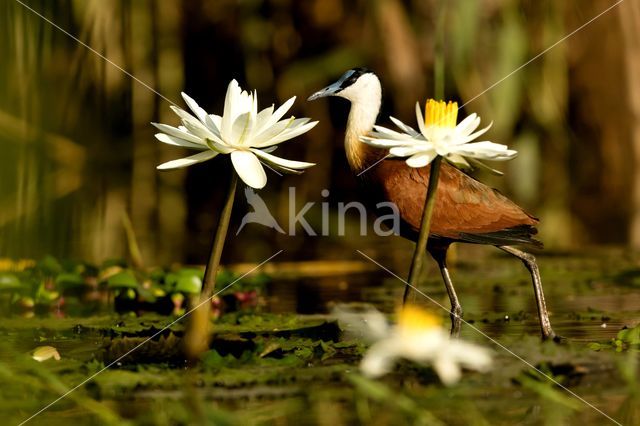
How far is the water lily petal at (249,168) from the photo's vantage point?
3750mm

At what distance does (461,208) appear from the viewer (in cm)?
458

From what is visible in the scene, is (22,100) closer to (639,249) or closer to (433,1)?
(639,249)

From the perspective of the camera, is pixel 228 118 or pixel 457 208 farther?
pixel 457 208

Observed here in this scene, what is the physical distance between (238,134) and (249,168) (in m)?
0.12

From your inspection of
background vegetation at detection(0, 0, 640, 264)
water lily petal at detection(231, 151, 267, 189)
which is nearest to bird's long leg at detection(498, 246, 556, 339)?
water lily petal at detection(231, 151, 267, 189)

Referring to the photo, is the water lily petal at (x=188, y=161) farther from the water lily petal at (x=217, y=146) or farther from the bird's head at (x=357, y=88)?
the bird's head at (x=357, y=88)

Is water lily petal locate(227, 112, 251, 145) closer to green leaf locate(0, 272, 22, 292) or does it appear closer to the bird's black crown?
the bird's black crown

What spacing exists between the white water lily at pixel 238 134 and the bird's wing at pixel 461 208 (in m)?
0.90

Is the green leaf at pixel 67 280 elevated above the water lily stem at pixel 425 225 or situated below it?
below

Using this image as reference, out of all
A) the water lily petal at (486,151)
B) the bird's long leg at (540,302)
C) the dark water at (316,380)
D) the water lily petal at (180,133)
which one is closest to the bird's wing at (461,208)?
the bird's long leg at (540,302)

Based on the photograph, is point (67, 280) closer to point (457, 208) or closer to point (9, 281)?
point (9, 281)

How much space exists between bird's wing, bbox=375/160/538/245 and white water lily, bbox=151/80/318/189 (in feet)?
2.95

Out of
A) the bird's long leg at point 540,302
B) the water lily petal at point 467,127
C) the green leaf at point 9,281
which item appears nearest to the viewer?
the water lily petal at point 467,127

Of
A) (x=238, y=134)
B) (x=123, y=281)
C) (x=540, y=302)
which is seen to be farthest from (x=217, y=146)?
(x=123, y=281)
